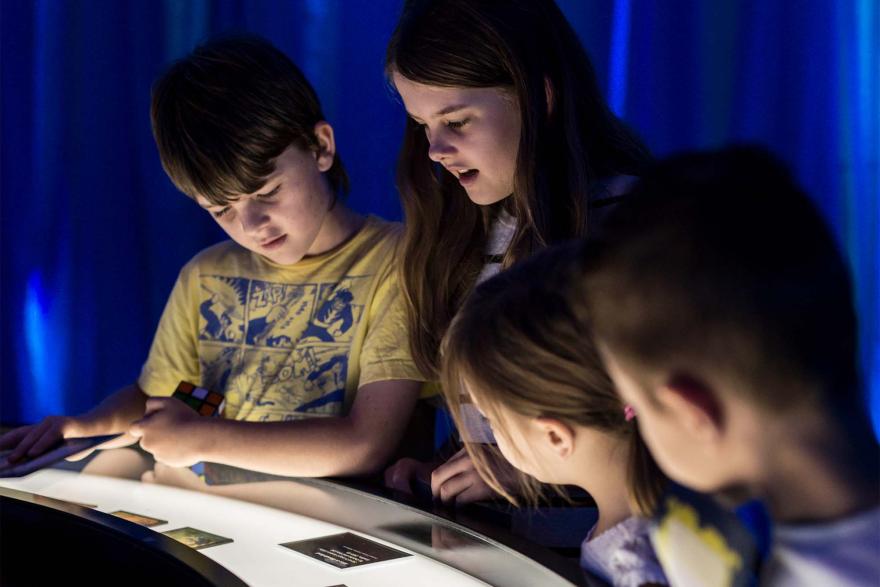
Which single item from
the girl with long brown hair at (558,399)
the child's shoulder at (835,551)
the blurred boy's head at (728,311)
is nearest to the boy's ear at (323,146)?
the girl with long brown hair at (558,399)

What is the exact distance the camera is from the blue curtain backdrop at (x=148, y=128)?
6.33ft

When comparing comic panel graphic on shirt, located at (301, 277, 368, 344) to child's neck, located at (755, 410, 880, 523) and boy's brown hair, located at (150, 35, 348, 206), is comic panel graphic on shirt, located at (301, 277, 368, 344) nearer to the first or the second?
boy's brown hair, located at (150, 35, 348, 206)

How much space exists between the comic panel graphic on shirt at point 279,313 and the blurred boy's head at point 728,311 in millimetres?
1120

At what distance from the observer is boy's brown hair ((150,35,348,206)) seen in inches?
61.6

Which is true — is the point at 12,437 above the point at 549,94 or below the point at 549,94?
below

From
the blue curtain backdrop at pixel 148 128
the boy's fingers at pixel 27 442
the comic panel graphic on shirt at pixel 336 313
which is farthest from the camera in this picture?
the blue curtain backdrop at pixel 148 128

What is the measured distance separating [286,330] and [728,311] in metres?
1.20

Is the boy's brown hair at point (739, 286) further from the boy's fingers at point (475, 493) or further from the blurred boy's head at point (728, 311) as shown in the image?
the boy's fingers at point (475, 493)

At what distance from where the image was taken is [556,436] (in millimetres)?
853

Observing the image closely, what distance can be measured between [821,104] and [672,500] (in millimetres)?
1458

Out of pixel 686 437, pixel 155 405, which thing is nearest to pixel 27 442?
pixel 155 405

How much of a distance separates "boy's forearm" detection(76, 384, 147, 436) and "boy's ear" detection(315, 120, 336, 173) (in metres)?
0.55

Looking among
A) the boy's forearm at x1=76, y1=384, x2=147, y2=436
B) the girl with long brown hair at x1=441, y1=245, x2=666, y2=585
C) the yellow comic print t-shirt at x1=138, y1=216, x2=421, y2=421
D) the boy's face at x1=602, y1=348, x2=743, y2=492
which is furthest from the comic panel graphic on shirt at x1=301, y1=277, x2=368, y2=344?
the boy's face at x1=602, y1=348, x2=743, y2=492

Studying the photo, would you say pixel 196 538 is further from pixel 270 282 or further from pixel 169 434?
pixel 270 282
